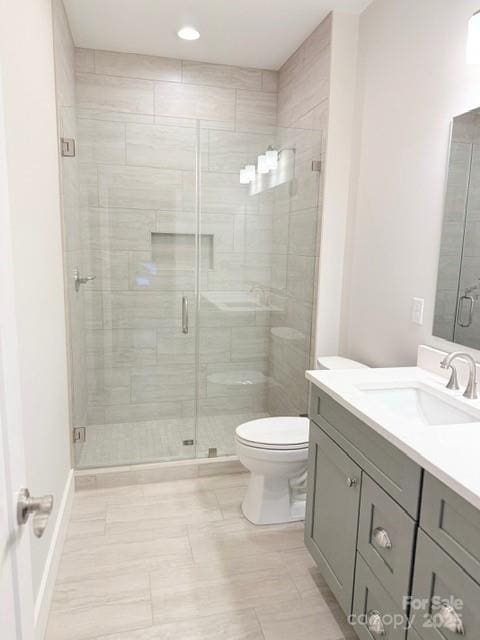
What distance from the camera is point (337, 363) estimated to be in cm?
252

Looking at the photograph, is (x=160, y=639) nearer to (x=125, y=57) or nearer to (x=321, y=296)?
(x=321, y=296)

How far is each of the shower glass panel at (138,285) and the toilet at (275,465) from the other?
2.38 feet

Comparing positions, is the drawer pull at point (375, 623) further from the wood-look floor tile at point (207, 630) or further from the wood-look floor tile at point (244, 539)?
the wood-look floor tile at point (244, 539)

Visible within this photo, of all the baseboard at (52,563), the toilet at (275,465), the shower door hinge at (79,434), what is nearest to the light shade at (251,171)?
the toilet at (275,465)

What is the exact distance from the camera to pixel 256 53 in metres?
3.04

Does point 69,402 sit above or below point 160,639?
above

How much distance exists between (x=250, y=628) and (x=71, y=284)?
6.44 ft

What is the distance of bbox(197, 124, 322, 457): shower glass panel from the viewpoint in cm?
294

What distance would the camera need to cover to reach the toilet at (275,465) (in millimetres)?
2197

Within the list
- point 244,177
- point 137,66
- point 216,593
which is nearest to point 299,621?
point 216,593

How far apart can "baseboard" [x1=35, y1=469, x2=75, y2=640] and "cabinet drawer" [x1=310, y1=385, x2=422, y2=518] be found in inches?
49.5

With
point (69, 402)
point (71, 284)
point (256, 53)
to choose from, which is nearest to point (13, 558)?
point (69, 402)

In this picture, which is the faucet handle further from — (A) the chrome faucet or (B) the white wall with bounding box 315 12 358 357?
(B) the white wall with bounding box 315 12 358 357

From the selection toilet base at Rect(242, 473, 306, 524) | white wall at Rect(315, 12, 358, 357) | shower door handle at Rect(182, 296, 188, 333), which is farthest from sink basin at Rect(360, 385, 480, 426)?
shower door handle at Rect(182, 296, 188, 333)
